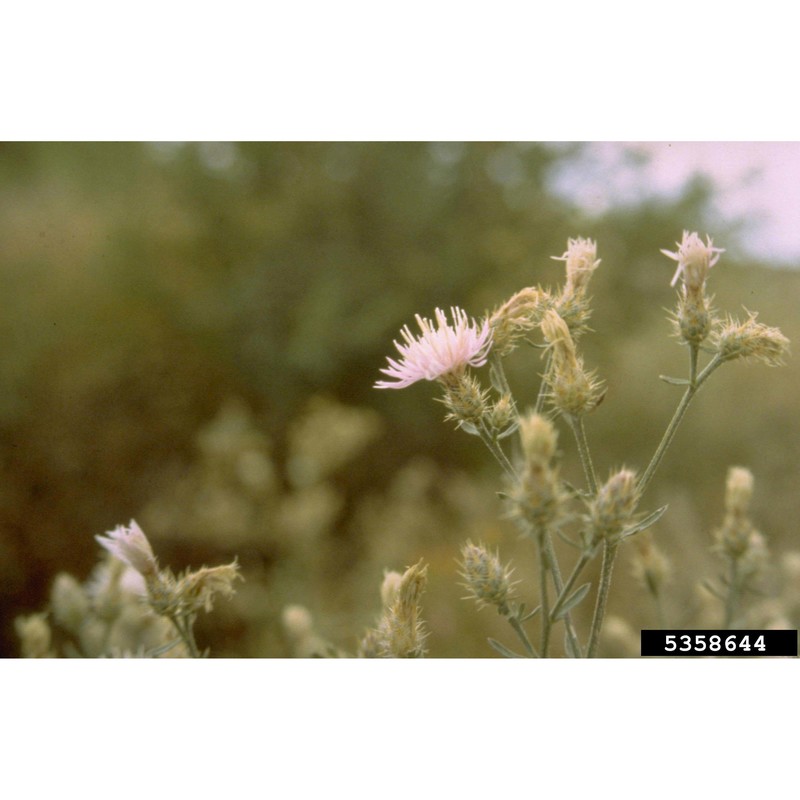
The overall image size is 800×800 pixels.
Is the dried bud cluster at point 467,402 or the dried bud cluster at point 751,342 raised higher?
the dried bud cluster at point 751,342

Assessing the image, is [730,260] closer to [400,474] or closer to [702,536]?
[702,536]

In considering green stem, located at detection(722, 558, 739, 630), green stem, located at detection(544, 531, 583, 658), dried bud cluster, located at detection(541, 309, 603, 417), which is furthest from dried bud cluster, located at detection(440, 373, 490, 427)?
green stem, located at detection(722, 558, 739, 630)

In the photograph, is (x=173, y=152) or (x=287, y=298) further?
(x=287, y=298)

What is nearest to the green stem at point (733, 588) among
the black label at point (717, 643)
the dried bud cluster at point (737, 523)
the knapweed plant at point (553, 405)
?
the dried bud cluster at point (737, 523)

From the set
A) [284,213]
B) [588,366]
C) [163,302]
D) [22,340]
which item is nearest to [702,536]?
[588,366]

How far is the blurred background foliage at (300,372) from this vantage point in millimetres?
2918

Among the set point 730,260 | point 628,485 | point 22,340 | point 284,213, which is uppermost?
point 284,213

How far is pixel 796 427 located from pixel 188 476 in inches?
87.7

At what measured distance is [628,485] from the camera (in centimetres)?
104

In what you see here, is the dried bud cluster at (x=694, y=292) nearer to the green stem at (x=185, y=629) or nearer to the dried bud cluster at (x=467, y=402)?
the dried bud cluster at (x=467, y=402)

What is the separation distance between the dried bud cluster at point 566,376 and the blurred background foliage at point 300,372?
179cm

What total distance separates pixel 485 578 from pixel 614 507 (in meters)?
0.24

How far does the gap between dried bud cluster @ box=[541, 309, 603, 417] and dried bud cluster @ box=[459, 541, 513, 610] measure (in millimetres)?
243

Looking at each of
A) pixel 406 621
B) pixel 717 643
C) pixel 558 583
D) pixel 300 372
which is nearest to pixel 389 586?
pixel 406 621
